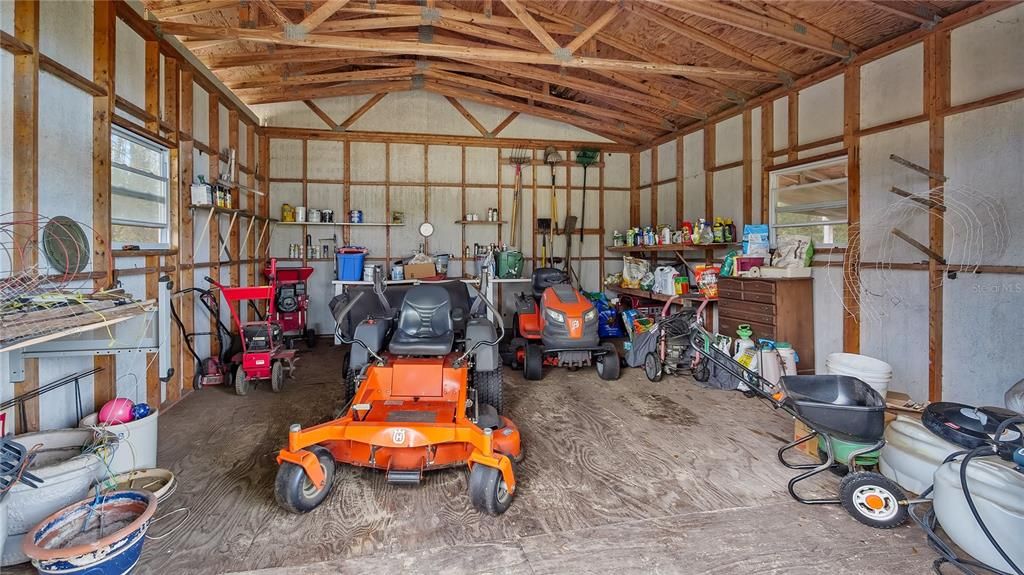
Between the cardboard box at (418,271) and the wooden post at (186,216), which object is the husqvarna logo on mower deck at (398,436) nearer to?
the wooden post at (186,216)

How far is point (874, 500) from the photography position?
7.29ft

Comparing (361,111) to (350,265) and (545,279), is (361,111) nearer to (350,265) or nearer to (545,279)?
(350,265)

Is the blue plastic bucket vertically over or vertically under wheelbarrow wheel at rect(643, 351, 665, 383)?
under

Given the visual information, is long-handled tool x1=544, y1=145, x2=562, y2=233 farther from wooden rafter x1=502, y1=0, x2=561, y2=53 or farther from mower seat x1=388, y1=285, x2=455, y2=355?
mower seat x1=388, y1=285, x2=455, y2=355

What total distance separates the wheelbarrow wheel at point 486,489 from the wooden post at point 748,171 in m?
4.71

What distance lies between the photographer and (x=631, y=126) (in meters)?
7.36

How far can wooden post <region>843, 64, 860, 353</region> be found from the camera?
420 cm

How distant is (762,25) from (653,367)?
3.20 m

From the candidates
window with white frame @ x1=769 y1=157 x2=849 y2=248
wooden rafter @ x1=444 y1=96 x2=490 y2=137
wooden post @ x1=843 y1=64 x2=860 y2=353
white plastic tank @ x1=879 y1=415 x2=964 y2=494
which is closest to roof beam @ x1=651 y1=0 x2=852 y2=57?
wooden post @ x1=843 y1=64 x2=860 y2=353

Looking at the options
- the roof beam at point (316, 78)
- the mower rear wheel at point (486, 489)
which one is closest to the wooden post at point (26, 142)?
A: the mower rear wheel at point (486, 489)

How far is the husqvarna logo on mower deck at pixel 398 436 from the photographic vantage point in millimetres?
2334

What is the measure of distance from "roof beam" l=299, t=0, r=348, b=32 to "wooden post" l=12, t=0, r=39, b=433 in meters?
1.83

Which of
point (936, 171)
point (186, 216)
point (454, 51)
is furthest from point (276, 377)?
point (936, 171)

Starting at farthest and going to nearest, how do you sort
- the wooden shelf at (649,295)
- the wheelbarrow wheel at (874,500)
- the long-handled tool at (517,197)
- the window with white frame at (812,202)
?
1. the long-handled tool at (517,197)
2. the wooden shelf at (649,295)
3. the window with white frame at (812,202)
4. the wheelbarrow wheel at (874,500)
